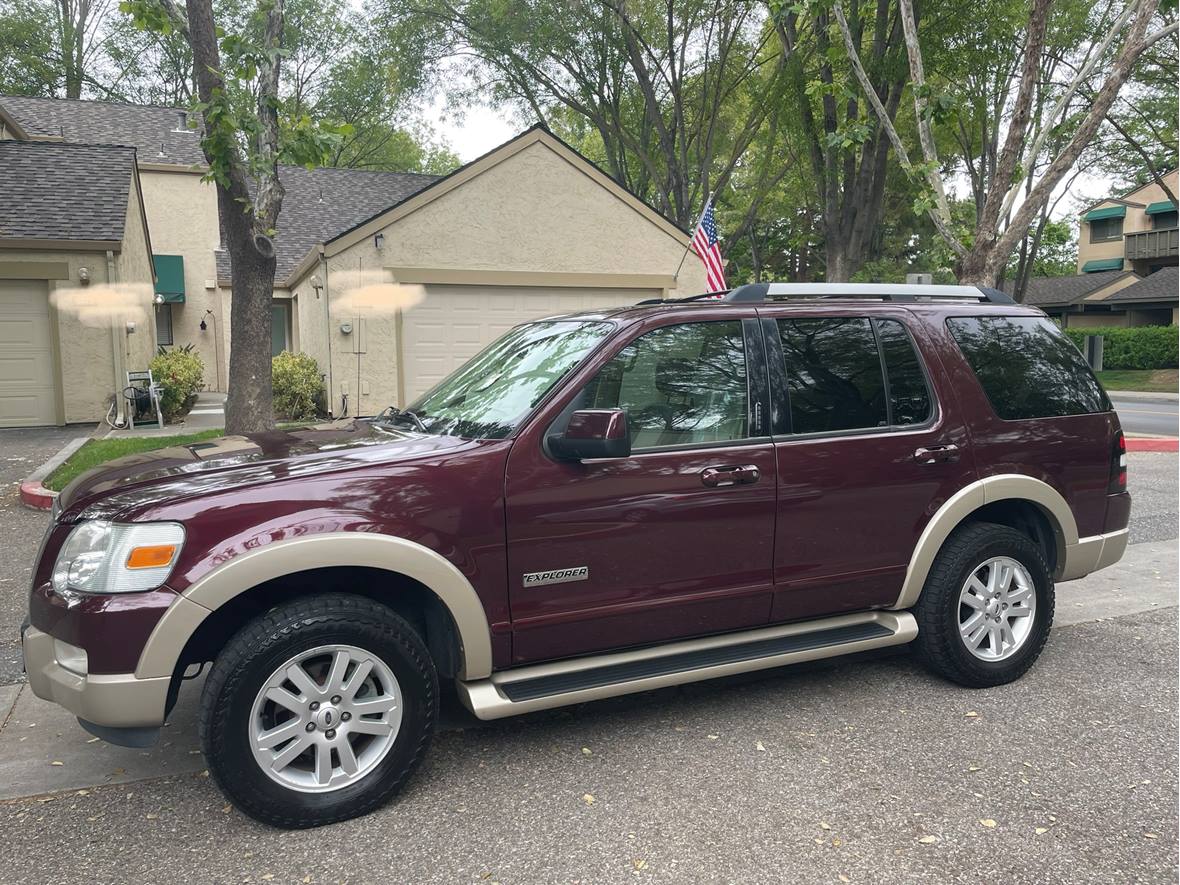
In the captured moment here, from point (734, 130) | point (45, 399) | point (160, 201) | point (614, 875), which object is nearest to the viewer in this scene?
point (614, 875)

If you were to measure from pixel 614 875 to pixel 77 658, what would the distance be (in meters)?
1.92

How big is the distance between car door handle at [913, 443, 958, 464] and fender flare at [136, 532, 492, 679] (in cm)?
218

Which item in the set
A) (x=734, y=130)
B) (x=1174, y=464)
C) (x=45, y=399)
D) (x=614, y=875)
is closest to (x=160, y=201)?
(x=45, y=399)

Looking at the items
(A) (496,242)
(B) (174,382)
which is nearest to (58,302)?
(B) (174,382)

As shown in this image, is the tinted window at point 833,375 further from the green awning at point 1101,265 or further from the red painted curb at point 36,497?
the green awning at point 1101,265

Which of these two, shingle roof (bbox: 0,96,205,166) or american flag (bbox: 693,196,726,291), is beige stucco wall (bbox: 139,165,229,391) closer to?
shingle roof (bbox: 0,96,205,166)

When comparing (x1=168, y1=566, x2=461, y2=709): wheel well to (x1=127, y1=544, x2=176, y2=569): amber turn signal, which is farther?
(x1=168, y1=566, x2=461, y2=709): wheel well

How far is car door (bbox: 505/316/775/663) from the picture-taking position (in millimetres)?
3467

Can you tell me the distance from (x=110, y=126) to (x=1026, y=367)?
2995 centimetres

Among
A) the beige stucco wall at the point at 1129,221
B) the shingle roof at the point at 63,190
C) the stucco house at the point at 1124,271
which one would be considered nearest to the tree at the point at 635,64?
the shingle roof at the point at 63,190

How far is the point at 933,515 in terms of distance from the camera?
424 centimetres

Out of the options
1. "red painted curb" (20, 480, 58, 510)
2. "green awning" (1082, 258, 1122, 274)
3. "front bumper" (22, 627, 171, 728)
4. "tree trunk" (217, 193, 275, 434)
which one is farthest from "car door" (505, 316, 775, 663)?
"green awning" (1082, 258, 1122, 274)

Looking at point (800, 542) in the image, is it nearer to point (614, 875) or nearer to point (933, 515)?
point (933, 515)

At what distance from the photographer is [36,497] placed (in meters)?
8.60
